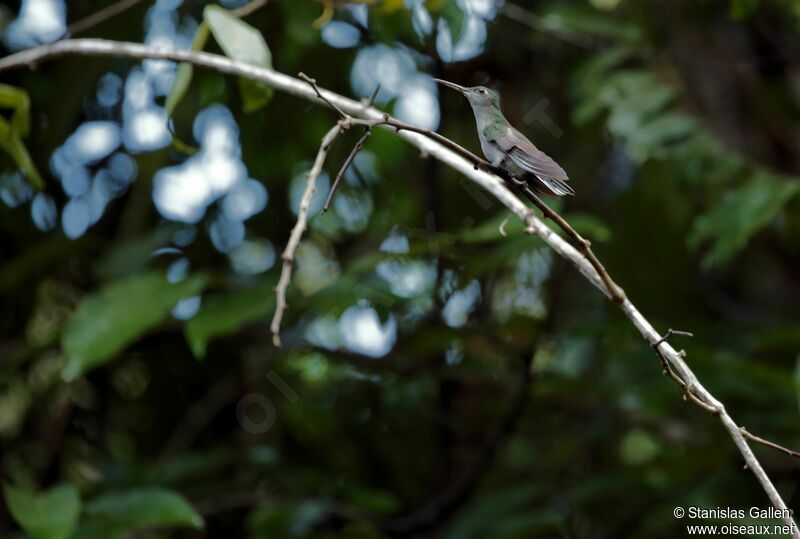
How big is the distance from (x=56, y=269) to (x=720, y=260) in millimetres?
3234

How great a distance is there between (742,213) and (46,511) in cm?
276

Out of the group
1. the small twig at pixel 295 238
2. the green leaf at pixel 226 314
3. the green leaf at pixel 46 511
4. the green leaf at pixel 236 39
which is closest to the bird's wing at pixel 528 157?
the small twig at pixel 295 238

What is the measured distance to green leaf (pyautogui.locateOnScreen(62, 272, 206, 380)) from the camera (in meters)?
3.28

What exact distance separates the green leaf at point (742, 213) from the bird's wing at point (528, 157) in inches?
74.9

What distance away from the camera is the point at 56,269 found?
478cm

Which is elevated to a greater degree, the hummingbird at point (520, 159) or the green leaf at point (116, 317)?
the hummingbird at point (520, 159)

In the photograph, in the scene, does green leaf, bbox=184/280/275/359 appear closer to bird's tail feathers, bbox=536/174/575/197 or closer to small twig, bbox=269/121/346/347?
small twig, bbox=269/121/346/347

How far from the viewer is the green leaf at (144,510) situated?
3197 millimetres

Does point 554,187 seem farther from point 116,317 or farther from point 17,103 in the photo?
point 116,317

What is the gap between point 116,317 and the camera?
135 inches

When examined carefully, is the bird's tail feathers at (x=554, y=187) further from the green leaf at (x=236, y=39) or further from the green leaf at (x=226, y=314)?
the green leaf at (x=226, y=314)

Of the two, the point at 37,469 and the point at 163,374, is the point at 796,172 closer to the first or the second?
the point at 163,374

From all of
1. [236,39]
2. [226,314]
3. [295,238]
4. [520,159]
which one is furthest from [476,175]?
[226,314]

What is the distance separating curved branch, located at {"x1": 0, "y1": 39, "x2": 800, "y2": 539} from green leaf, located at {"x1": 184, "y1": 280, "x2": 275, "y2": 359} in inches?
43.1
